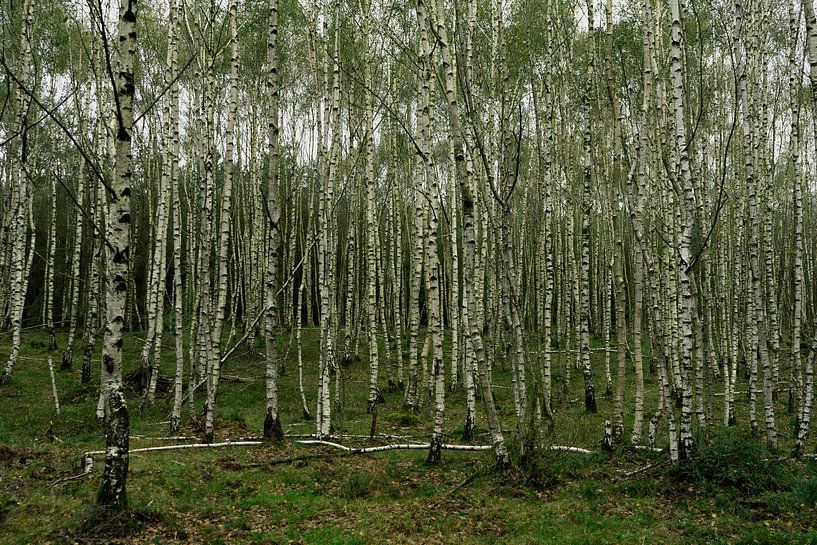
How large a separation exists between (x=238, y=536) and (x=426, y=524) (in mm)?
2234

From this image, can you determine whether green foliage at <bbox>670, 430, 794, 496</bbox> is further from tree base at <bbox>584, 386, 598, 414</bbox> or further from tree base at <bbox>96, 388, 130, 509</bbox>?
tree base at <bbox>96, 388, 130, 509</bbox>

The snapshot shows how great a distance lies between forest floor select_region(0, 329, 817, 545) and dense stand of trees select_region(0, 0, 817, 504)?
0.54 meters

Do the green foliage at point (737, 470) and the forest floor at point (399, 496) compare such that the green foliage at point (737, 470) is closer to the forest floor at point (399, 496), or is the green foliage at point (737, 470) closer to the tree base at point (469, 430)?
the forest floor at point (399, 496)

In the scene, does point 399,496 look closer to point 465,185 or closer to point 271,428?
point 271,428

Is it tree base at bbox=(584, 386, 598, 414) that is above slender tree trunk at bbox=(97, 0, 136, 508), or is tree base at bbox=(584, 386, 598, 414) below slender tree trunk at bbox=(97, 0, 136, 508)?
below

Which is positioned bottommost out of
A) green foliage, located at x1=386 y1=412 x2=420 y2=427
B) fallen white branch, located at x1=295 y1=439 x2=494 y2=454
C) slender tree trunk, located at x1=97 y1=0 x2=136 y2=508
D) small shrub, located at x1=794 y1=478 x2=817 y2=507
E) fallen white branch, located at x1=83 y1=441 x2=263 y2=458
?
green foliage, located at x1=386 y1=412 x2=420 y2=427

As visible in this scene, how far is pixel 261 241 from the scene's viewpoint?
21422mm

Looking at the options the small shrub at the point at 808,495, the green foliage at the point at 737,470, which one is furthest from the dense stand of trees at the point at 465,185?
the small shrub at the point at 808,495

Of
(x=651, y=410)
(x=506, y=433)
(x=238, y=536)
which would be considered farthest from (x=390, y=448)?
(x=651, y=410)

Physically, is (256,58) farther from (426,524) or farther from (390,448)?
(426,524)

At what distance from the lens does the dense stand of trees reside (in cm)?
784

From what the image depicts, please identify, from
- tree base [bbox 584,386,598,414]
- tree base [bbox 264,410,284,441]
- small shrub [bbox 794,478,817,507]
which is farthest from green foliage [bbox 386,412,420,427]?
small shrub [bbox 794,478,817,507]

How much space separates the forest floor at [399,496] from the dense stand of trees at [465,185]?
1.78 ft

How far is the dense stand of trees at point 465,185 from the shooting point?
25.7 feet
